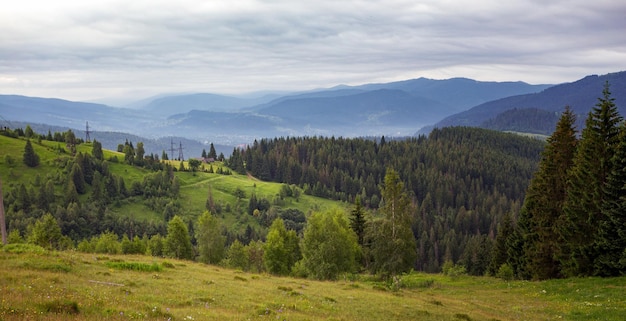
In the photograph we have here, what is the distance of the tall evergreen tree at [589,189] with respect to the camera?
41.9 meters

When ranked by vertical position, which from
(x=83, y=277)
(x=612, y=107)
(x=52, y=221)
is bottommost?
(x=52, y=221)

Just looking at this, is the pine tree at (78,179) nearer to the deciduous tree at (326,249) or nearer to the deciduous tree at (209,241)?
the deciduous tree at (209,241)

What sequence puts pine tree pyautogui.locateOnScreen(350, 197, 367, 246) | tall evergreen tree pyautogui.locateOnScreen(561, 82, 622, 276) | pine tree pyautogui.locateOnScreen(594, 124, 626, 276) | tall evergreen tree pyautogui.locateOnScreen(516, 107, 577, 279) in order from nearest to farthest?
pine tree pyautogui.locateOnScreen(594, 124, 626, 276) < tall evergreen tree pyautogui.locateOnScreen(561, 82, 622, 276) < tall evergreen tree pyautogui.locateOnScreen(516, 107, 577, 279) < pine tree pyautogui.locateOnScreen(350, 197, 367, 246)

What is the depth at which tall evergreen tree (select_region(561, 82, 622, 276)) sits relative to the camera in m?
41.9

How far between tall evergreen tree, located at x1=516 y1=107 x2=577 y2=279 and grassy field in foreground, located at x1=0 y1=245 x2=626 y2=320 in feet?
32.3

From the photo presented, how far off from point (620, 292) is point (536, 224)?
21.4m

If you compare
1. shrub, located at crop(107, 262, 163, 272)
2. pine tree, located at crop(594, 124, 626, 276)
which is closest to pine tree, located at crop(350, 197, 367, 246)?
pine tree, located at crop(594, 124, 626, 276)

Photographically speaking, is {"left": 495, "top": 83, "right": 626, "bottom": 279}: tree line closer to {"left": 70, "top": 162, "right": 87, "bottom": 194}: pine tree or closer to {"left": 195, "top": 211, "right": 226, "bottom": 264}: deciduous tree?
{"left": 195, "top": 211, "right": 226, "bottom": 264}: deciduous tree

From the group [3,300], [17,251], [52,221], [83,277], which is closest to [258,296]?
[83,277]

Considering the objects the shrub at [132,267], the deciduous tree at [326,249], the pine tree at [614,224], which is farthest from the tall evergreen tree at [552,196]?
the shrub at [132,267]

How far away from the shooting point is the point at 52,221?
87.2 metres

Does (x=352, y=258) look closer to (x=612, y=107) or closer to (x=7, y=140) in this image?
(x=612, y=107)

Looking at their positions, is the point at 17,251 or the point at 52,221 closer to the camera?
the point at 17,251

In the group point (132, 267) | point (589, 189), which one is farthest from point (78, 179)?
point (589, 189)
